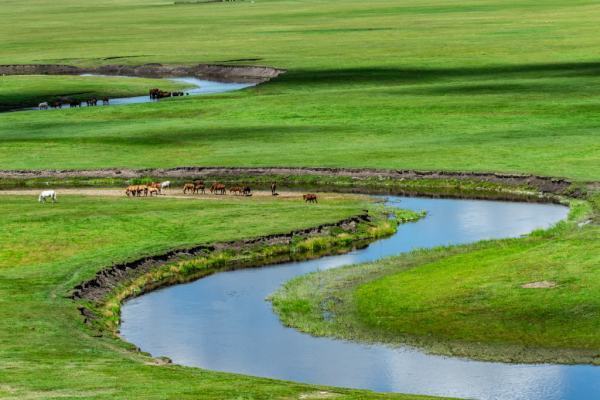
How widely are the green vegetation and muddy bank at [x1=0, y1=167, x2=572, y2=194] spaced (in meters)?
15.1

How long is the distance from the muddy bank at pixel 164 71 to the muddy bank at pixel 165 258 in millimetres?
A: 69715

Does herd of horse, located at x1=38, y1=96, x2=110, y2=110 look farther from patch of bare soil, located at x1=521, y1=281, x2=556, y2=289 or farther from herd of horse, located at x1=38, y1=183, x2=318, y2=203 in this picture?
patch of bare soil, located at x1=521, y1=281, x2=556, y2=289

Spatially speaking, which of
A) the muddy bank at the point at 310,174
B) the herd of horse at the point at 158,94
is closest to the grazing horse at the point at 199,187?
the muddy bank at the point at 310,174

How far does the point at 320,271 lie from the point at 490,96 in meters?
49.7

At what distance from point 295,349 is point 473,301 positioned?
22.3ft

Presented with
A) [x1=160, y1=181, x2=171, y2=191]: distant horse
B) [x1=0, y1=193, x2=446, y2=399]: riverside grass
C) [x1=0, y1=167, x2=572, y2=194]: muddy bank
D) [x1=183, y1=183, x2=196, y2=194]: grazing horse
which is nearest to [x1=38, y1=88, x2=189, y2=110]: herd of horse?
[x1=0, y1=167, x2=572, y2=194]: muddy bank

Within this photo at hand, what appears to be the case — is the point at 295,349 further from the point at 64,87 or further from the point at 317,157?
the point at 64,87

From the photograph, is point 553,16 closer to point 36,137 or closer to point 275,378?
point 36,137

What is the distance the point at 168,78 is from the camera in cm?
13712

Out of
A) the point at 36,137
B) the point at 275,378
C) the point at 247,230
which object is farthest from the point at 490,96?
the point at 275,378

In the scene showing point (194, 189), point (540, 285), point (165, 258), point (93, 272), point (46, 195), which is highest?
point (194, 189)

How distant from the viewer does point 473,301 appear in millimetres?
42719

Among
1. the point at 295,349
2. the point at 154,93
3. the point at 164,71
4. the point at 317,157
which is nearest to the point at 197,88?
the point at 154,93

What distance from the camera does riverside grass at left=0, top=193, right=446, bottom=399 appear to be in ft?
107
